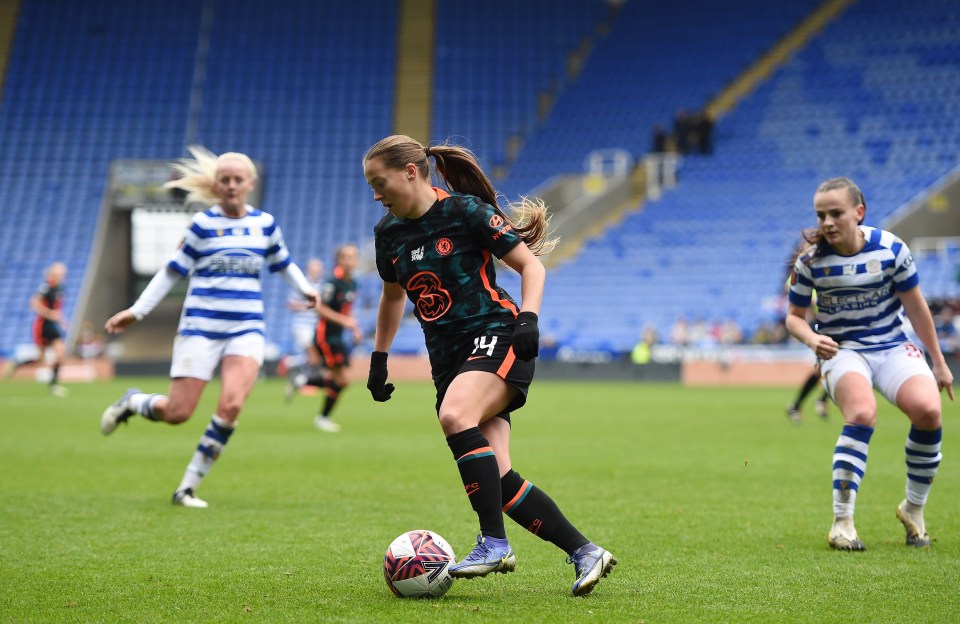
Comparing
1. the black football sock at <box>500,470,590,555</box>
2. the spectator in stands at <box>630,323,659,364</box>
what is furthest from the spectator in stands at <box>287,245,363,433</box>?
the spectator in stands at <box>630,323,659,364</box>

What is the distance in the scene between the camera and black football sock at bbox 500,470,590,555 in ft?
15.9

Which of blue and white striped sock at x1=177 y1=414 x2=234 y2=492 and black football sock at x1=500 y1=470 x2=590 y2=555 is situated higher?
blue and white striped sock at x1=177 y1=414 x2=234 y2=492

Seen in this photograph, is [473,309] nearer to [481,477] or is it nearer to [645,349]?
[481,477]

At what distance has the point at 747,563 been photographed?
564cm

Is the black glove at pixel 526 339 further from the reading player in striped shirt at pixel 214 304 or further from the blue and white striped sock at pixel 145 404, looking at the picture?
the blue and white striped sock at pixel 145 404

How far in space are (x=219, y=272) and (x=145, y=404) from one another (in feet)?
3.31

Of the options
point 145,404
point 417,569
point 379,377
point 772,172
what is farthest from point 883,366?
point 772,172

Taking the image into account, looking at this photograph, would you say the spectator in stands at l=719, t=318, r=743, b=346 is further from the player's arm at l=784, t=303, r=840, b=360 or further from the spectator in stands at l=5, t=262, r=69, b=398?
the player's arm at l=784, t=303, r=840, b=360

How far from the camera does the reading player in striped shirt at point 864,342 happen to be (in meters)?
6.20

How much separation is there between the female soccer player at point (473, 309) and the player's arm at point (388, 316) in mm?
106

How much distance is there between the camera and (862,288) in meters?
6.35

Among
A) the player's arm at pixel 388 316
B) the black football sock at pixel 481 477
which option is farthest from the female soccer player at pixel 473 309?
the player's arm at pixel 388 316

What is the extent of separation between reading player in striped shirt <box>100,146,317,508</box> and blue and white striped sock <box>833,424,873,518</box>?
3609 mm

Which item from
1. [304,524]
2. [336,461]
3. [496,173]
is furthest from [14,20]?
[304,524]
